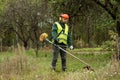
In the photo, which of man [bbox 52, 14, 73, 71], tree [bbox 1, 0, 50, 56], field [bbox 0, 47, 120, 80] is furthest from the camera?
tree [bbox 1, 0, 50, 56]

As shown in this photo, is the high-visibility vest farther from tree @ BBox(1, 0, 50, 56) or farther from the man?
tree @ BBox(1, 0, 50, 56)

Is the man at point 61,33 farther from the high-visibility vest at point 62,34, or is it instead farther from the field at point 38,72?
the field at point 38,72

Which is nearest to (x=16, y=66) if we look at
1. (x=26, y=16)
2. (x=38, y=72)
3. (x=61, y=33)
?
(x=38, y=72)

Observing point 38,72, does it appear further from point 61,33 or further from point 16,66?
point 61,33

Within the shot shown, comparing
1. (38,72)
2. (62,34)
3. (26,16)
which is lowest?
(26,16)

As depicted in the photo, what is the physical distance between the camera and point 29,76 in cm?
1111

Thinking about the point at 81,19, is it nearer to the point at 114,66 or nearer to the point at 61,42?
the point at 61,42

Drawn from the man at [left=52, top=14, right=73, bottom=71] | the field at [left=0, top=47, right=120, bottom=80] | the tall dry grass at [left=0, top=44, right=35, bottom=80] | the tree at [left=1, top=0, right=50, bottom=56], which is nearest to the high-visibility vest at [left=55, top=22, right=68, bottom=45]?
the man at [left=52, top=14, right=73, bottom=71]

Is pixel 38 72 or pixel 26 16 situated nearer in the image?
pixel 38 72

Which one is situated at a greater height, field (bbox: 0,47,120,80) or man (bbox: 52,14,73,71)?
man (bbox: 52,14,73,71)

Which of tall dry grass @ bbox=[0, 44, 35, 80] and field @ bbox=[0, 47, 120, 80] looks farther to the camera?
tall dry grass @ bbox=[0, 44, 35, 80]


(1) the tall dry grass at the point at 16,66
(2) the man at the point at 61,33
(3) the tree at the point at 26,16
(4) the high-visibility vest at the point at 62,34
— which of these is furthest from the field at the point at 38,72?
(3) the tree at the point at 26,16

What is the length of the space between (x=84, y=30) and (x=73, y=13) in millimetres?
13670

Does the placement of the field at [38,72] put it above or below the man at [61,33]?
below
